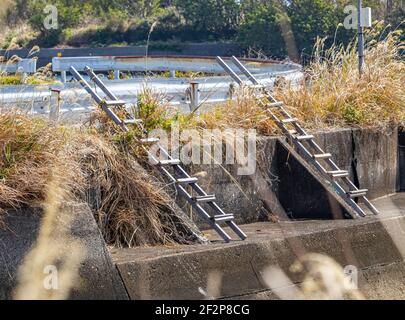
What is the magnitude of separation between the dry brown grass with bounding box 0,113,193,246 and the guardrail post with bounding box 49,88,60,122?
0.51 ft

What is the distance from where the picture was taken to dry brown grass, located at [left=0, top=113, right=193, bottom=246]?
7242mm

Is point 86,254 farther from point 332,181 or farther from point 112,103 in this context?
point 332,181

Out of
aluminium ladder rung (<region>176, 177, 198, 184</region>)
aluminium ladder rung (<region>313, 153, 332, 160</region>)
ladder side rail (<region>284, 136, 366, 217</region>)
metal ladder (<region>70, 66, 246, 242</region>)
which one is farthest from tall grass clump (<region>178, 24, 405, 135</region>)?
aluminium ladder rung (<region>176, 177, 198, 184</region>)

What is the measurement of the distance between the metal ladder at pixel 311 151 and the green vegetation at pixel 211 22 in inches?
666

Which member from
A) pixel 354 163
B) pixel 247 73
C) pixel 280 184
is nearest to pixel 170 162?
pixel 280 184

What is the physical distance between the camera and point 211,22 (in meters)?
46.2

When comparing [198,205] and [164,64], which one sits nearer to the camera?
[198,205]

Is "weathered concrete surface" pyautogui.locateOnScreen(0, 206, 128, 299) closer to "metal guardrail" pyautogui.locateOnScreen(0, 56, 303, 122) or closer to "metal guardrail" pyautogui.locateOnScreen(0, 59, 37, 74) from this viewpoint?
"metal guardrail" pyautogui.locateOnScreen(0, 56, 303, 122)

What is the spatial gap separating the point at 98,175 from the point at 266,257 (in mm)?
1453

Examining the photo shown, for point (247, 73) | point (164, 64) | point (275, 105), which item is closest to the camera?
point (275, 105)

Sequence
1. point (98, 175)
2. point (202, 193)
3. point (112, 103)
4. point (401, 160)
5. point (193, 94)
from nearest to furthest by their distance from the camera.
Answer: point (98, 175)
point (202, 193)
point (112, 103)
point (193, 94)
point (401, 160)

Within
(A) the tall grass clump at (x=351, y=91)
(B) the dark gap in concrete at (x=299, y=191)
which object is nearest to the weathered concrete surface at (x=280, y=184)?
(B) the dark gap in concrete at (x=299, y=191)
